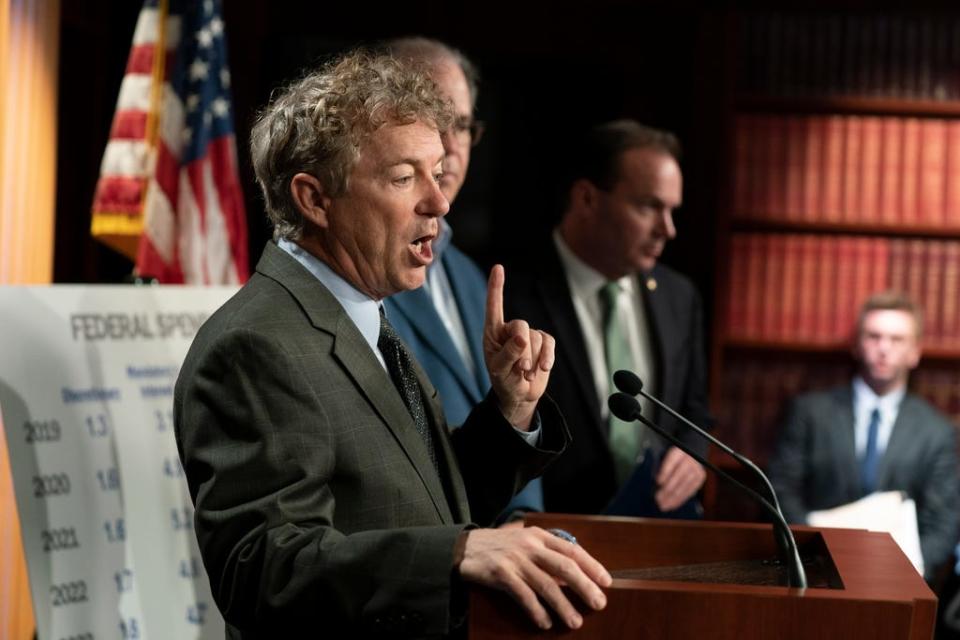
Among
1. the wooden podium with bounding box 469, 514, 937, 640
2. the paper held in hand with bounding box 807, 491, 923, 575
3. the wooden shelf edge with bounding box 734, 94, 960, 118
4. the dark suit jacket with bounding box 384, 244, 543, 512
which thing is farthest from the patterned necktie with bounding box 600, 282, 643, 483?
the wooden podium with bounding box 469, 514, 937, 640

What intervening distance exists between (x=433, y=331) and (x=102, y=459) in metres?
0.75

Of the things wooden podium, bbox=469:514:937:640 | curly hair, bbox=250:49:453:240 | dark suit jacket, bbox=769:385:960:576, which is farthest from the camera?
dark suit jacket, bbox=769:385:960:576

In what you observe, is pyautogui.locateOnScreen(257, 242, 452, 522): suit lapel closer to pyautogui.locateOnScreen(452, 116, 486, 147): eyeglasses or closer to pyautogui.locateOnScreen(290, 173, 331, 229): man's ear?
pyautogui.locateOnScreen(290, 173, 331, 229): man's ear

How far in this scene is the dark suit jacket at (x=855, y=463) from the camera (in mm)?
4695

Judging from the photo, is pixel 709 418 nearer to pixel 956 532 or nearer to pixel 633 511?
pixel 633 511

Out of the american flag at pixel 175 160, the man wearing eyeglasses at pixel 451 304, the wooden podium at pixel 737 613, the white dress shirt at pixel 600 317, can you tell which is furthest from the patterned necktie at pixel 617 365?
the wooden podium at pixel 737 613

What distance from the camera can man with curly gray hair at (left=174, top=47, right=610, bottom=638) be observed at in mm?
1429

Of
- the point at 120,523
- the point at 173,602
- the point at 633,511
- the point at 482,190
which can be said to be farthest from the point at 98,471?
the point at 482,190

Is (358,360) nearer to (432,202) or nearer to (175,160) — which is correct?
(432,202)

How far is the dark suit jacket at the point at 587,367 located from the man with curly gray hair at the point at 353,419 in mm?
1372

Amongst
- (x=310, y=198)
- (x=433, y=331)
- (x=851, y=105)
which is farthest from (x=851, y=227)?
(x=310, y=198)

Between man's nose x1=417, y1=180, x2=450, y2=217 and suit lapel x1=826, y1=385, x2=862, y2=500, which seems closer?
man's nose x1=417, y1=180, x2=450, y2=217

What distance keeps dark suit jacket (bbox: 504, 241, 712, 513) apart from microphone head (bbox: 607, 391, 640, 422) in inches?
56.6

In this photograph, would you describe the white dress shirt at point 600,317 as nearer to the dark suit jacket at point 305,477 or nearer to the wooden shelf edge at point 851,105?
the wooden shelf edge at point 851,105
